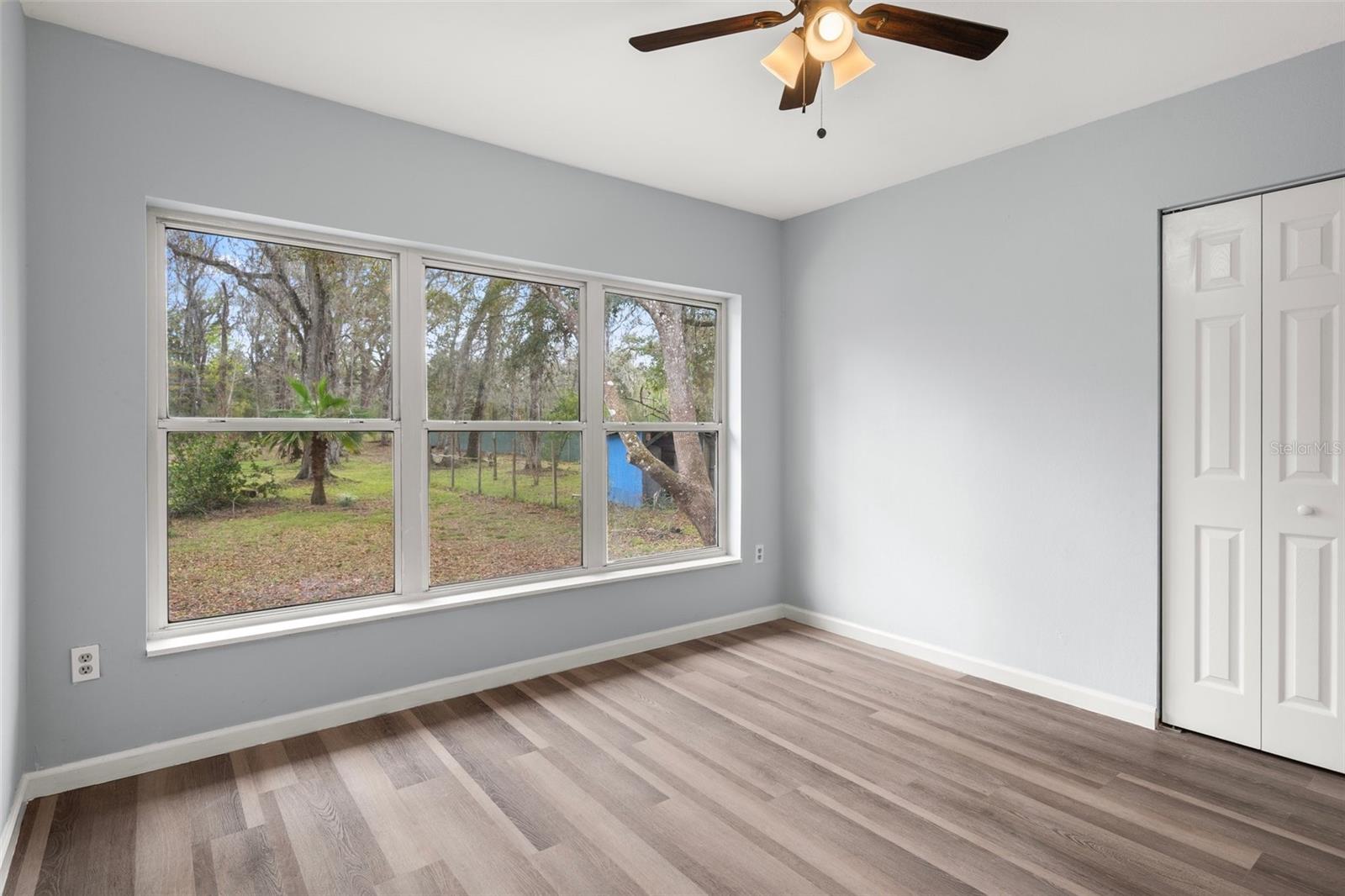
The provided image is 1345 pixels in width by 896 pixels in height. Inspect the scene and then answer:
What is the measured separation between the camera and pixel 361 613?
303cm

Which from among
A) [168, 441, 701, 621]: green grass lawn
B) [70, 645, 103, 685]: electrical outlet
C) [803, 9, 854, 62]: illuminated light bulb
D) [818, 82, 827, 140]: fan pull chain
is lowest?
[70, 645, 103, 685]: electrical outlet

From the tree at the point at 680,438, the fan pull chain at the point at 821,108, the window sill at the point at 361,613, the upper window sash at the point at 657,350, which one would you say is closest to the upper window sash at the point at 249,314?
the window sill at the point at 361,613

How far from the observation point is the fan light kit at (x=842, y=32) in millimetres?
1896

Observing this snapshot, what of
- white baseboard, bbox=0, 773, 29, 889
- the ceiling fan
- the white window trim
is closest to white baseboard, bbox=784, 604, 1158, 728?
the white window trim

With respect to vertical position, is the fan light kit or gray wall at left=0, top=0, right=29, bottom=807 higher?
the fan light kit

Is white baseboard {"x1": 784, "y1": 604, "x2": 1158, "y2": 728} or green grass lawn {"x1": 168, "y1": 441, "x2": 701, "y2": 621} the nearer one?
green grass lawn {"x1": 168, "y1": 441, "x2": 701, "y2": 621}

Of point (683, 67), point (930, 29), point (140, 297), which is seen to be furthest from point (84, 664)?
point (930, 29)

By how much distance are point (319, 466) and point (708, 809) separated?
2.14 meters

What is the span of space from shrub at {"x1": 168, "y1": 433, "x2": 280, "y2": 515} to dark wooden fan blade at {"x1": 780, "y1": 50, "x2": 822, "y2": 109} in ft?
8.26

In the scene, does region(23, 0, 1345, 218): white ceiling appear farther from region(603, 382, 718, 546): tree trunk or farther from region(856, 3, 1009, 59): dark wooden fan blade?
region(603, 382, 718, 546): tree trunk

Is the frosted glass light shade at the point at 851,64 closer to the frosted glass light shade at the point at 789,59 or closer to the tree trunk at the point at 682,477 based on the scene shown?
the frosted glass light shade at the point at 789,59

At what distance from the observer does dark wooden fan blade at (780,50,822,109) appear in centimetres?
216

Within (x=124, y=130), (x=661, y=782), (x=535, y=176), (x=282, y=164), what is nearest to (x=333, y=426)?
(x=282, y=164)

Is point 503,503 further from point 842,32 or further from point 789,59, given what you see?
point 842,32
